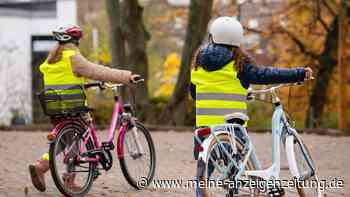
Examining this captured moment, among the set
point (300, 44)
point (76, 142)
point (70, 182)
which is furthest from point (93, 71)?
point (300, 44)

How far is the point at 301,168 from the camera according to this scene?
25.7ft

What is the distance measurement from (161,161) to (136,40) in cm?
1323

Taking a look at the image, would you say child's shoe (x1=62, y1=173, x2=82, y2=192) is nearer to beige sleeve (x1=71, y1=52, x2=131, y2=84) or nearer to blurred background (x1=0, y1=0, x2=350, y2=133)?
beige sleeve (x1=71, y1=52, x2=131, y2=84)

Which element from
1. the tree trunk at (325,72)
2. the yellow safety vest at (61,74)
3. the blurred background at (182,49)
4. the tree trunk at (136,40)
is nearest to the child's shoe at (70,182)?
the yellow safety vest at (61,74)

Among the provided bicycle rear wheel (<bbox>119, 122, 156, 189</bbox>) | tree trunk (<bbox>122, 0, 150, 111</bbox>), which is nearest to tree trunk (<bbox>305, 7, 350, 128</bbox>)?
tree trunk (<bbox>122, 0, 150, 111</bbox>)

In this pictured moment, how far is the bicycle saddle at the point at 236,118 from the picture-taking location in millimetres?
7578

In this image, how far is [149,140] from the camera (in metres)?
10.2

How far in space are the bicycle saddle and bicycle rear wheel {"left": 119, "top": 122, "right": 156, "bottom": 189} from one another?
234 cm

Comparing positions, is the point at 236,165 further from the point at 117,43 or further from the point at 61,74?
the point at 117,43

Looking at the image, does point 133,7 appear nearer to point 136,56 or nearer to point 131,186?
point 136,56

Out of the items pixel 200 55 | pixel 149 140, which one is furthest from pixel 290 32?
pixel 200 55

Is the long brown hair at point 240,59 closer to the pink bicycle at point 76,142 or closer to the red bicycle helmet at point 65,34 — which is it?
the pink bicycle at point 76,142

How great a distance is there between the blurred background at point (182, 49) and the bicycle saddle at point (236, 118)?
15375 mm

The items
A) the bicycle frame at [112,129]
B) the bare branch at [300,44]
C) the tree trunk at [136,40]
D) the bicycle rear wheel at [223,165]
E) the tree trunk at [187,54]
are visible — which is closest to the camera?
the bicycle rear wheel at [223,165]
